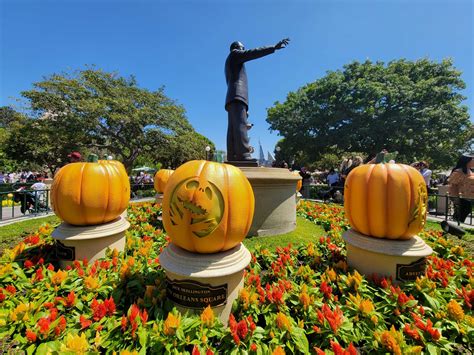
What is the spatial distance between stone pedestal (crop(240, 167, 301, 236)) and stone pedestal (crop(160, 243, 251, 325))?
239 cm

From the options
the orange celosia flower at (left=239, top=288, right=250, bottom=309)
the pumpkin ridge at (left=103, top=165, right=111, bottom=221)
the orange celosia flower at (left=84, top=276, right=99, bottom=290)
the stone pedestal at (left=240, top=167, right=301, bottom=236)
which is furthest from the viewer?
the stone pedestal at (left=240, top=167, right=301, bottom=236)

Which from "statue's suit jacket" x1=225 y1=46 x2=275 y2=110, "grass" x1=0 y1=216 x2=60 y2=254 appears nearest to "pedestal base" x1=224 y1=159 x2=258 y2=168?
"statue's suit jacket" x1=225 y1=46 x2=275 y2=110

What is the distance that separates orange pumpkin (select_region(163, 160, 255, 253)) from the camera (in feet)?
6.98

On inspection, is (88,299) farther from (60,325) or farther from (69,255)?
(69,255)

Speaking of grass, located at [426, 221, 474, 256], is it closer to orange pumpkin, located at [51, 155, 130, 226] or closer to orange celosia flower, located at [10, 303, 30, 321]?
orange pumpkin, located at [51, 155, 130, 226]

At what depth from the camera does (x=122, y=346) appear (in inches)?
69.3

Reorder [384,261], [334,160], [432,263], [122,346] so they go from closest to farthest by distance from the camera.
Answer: [122,346]
[384,261]
[432,263]
[334,160]

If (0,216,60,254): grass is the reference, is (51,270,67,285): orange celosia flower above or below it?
above

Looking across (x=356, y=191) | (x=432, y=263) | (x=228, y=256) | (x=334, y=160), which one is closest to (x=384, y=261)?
(x=356, y=191)

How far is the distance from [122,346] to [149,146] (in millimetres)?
16930

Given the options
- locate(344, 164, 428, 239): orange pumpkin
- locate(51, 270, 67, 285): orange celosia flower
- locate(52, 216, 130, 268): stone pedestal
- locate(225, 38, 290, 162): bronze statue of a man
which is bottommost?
locate(51, 270, 67, 285): orange celosia flower

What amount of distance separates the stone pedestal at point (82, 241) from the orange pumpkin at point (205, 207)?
1.48 meters

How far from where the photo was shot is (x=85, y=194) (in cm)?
300

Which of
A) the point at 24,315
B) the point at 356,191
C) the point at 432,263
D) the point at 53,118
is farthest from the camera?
the point at 53,118
